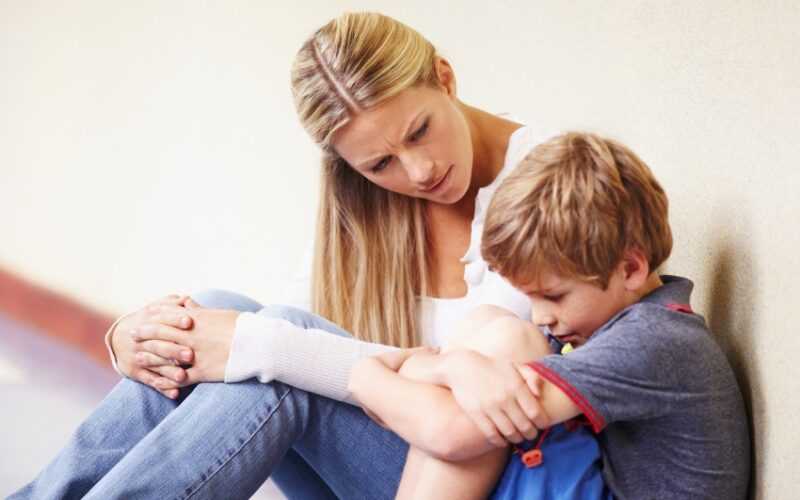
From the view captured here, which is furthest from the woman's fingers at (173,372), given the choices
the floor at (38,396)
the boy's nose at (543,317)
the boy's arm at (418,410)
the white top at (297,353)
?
the floor at (38,396)

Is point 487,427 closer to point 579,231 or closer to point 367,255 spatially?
point 579,231

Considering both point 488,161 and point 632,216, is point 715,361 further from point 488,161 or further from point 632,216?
point 488,161

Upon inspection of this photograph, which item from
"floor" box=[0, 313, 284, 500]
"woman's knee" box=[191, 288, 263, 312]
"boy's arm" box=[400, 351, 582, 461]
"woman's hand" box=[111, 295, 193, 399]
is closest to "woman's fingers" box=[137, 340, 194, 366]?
"woman's hand" box=[111, 295, 193, 399]

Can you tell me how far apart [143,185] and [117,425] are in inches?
75.6

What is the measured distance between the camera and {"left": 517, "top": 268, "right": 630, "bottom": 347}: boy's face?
1.10 metres

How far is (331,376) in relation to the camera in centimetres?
125

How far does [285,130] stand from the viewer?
2.81 meters

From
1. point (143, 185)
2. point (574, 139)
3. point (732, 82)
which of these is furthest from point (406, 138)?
point (143, 185)

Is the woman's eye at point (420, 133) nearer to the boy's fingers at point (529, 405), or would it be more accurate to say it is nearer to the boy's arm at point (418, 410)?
the boy's arm at point (418, 410)

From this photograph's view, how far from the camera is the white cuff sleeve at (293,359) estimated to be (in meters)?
1.25

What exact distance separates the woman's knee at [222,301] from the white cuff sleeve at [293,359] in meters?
0.16

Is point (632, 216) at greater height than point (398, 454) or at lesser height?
greater

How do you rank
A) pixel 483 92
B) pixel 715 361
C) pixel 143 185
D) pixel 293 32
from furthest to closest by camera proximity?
pixel 143 185 < pixel 293 32 < pixel 483 92 < pixel 715 361

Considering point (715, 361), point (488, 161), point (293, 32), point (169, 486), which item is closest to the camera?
point (715, 361)
